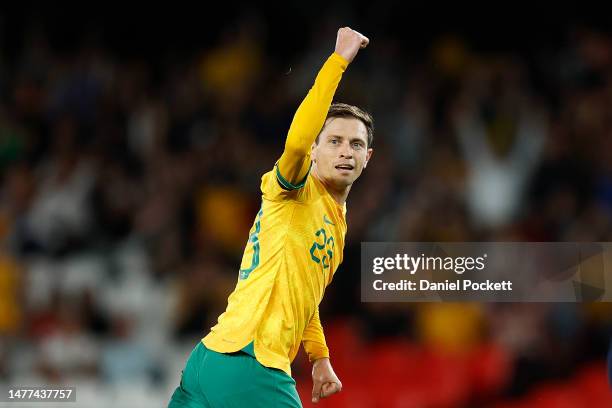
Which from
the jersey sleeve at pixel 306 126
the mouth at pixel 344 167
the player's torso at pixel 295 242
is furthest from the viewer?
the mouth at pixel 344 167

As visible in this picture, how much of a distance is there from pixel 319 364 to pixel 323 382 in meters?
0.09

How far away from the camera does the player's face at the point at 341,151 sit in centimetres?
346

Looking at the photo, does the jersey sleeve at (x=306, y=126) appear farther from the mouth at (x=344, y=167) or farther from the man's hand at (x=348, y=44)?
the mouth at (x=344, y=167)

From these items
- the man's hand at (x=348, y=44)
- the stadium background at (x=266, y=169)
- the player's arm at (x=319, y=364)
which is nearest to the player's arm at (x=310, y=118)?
the man's hand at (x=348, y=44)

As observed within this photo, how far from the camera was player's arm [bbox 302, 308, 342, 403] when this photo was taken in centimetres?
371

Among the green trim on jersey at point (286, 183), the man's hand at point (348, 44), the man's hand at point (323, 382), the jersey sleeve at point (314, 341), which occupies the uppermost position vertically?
the man's hand at point (348, 44)

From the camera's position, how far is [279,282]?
3.28 meters

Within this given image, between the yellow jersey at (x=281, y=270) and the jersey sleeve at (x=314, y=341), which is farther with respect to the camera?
the jersey sleeve at (x=314, y=341)

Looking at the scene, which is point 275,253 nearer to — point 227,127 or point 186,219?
point 186,219

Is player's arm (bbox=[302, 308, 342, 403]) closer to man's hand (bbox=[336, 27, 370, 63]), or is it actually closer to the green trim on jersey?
the green trim on jersey

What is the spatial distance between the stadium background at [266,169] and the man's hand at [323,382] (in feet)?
10.9

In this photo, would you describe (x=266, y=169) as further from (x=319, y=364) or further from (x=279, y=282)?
(x=279, y=282)

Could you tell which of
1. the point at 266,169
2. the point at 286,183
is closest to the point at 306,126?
the point at 286,183

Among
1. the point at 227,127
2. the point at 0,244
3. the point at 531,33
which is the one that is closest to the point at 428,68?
the point at 531,33
